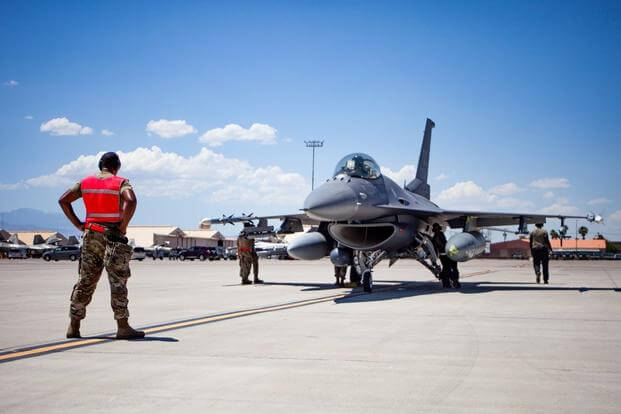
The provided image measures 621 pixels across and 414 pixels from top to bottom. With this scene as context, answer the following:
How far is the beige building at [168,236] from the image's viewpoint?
110m

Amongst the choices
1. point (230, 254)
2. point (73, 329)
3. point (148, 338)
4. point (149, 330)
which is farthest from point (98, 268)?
point (230, 254)

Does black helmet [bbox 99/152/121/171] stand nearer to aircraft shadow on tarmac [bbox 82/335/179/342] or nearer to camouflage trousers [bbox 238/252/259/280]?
aircraft shadow on tarmac [bbox 82/335/179/342]

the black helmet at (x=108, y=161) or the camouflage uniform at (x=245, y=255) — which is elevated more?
the black helmet at (x=108, y=161)

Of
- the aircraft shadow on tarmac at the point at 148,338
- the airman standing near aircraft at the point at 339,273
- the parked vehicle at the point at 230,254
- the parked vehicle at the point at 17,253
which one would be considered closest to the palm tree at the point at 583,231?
the parked vehicle at the point at 230,254

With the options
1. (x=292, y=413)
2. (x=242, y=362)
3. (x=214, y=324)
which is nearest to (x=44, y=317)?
(x=214, y=324)

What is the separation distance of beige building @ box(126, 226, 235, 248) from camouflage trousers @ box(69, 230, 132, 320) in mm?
93537

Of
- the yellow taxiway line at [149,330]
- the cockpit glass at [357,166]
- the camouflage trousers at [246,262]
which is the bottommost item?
the yellow taxiway line at [149,330]

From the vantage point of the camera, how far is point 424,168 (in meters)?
25.8

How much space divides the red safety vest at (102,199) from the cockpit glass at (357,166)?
9.21 meters

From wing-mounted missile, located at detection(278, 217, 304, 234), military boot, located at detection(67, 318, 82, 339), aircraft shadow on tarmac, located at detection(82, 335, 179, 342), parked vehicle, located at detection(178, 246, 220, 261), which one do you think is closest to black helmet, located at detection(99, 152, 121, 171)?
military boot, located at detection(67, 318, 82, 339)

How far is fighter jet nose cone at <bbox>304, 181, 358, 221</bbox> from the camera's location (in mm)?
13945

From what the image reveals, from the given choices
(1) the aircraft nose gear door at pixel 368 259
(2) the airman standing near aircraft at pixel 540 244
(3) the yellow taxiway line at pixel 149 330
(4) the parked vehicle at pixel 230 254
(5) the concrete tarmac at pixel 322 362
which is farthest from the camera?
(4) the parked vehicle at pixel 230 254

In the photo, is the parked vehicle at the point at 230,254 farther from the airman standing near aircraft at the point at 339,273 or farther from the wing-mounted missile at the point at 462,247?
the wing-mounted missile at the point at 462,247

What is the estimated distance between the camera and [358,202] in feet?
49.0
